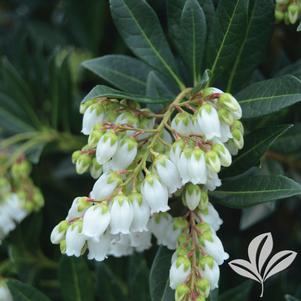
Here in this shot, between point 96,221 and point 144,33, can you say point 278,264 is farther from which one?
point 144,33

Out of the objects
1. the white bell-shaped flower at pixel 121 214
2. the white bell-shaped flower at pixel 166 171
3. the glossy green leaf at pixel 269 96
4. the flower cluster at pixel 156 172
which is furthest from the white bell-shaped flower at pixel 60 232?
the glossy green leaf at pixel 269 96

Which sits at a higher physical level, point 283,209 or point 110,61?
point 110,61

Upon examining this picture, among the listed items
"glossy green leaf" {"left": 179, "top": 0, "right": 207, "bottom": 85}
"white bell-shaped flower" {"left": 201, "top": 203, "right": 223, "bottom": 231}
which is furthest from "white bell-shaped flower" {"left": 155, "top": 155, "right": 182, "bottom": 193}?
"glossy green leaf" {"left": 179, "top": 0, "right": 207, "bottom": 85}

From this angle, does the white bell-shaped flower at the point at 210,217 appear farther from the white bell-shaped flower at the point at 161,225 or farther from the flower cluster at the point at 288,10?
the flower cluster at the point at 288,10

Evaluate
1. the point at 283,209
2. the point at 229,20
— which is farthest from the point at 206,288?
the point at 283,209

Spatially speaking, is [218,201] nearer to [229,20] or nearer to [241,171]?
[241,171]

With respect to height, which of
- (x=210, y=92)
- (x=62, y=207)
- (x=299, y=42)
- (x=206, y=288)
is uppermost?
(x=299, y=42)

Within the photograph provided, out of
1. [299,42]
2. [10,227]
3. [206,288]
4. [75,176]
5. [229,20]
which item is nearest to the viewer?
[206,288]
